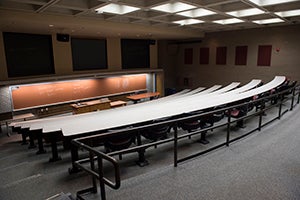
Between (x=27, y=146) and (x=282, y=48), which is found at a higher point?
(x=282, y=48)

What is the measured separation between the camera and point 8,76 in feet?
22.7

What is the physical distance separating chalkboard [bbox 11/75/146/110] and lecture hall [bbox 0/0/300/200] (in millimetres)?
41

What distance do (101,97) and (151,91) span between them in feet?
10.6

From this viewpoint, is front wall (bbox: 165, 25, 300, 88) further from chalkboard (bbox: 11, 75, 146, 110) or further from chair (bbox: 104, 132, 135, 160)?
chair (bbox: 104, 132, 135, 160)

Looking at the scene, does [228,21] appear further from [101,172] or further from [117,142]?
[101,172]

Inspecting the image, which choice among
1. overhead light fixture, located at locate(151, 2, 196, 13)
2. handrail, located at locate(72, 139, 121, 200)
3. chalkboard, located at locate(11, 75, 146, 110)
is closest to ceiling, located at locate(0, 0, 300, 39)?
overhead light fixture, located at locate(151, 2, 196, 13)

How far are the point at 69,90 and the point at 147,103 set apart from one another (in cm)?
405

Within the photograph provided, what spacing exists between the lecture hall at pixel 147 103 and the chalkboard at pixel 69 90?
41 mm

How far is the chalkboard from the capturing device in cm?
730

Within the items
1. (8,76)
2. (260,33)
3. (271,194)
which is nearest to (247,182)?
(271,194)

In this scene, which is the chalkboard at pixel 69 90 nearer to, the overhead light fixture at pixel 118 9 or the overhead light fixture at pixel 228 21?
the overhead light fixture at pixel 118 9

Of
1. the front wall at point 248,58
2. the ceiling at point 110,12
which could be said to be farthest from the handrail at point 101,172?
Answer: the front wall at point 248,58

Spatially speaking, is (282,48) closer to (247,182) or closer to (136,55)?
(136,55)

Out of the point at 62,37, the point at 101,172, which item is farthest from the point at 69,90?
the point at 101,172
